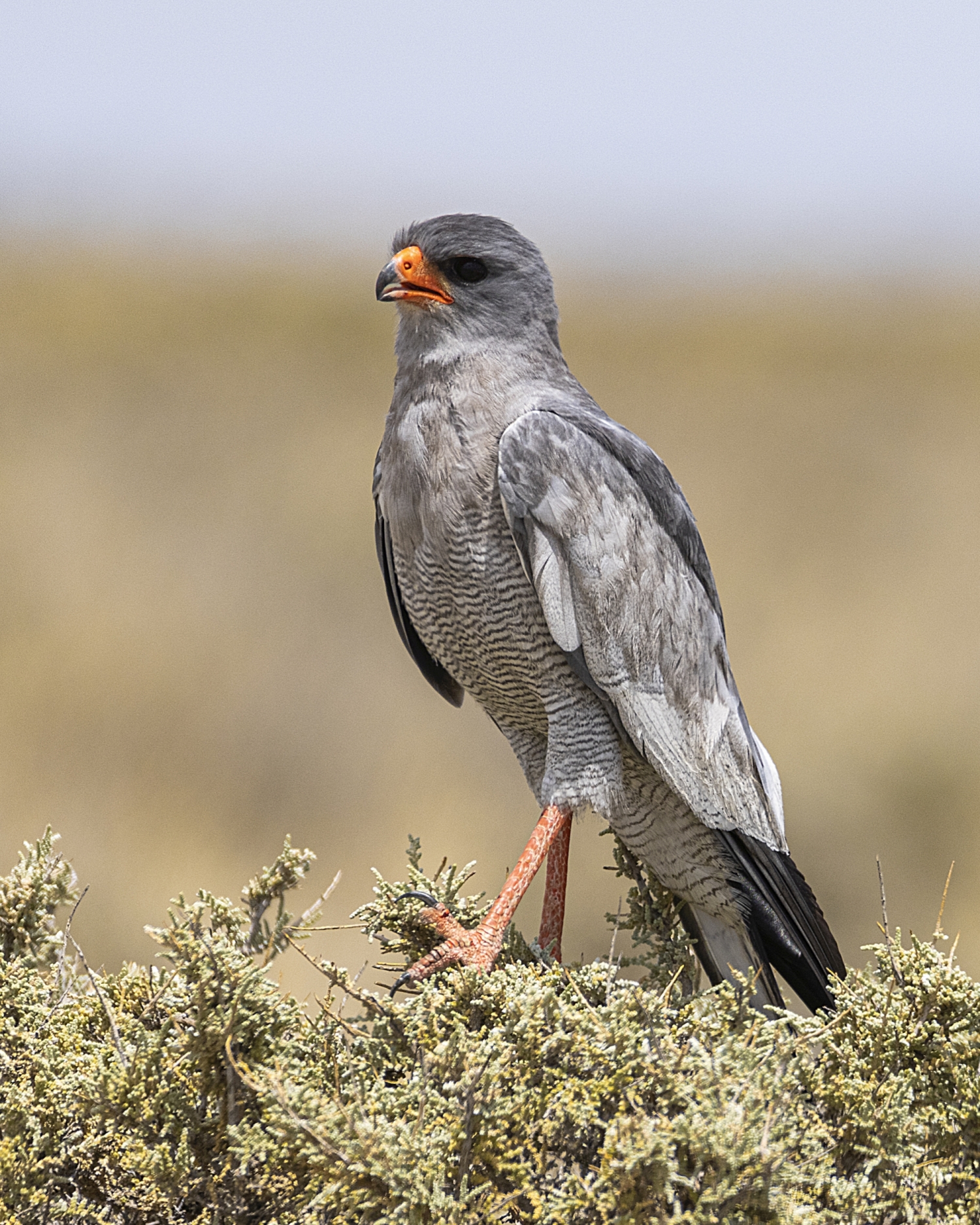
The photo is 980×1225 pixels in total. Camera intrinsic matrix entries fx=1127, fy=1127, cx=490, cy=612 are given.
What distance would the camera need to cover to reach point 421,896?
2.69 m

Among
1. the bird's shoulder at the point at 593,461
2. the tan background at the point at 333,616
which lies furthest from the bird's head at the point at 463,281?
the tan background at the point at 333,616

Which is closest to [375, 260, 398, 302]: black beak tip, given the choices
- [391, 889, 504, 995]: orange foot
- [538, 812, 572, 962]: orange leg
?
[538, 812, 572, 962]: orange leg

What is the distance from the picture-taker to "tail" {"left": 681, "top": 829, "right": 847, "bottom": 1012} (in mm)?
3070

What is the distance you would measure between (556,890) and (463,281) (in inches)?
70.7

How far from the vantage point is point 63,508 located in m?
8.38

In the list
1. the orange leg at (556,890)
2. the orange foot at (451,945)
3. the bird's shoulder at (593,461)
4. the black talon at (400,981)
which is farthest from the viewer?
the orange leg at (556,890)

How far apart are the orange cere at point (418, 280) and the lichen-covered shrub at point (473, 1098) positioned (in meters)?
1.68

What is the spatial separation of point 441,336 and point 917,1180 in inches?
94.4

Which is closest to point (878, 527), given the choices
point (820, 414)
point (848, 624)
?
point (848, 624)

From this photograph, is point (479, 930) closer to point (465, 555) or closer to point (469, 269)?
point (465, 555)

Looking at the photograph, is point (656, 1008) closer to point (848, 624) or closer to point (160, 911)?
point (160, 911)

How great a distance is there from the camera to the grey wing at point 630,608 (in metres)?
3.02

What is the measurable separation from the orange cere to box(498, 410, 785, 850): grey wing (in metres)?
0.50

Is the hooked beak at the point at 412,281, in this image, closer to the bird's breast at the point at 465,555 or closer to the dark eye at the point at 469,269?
the dark eye at the point at 469,269
